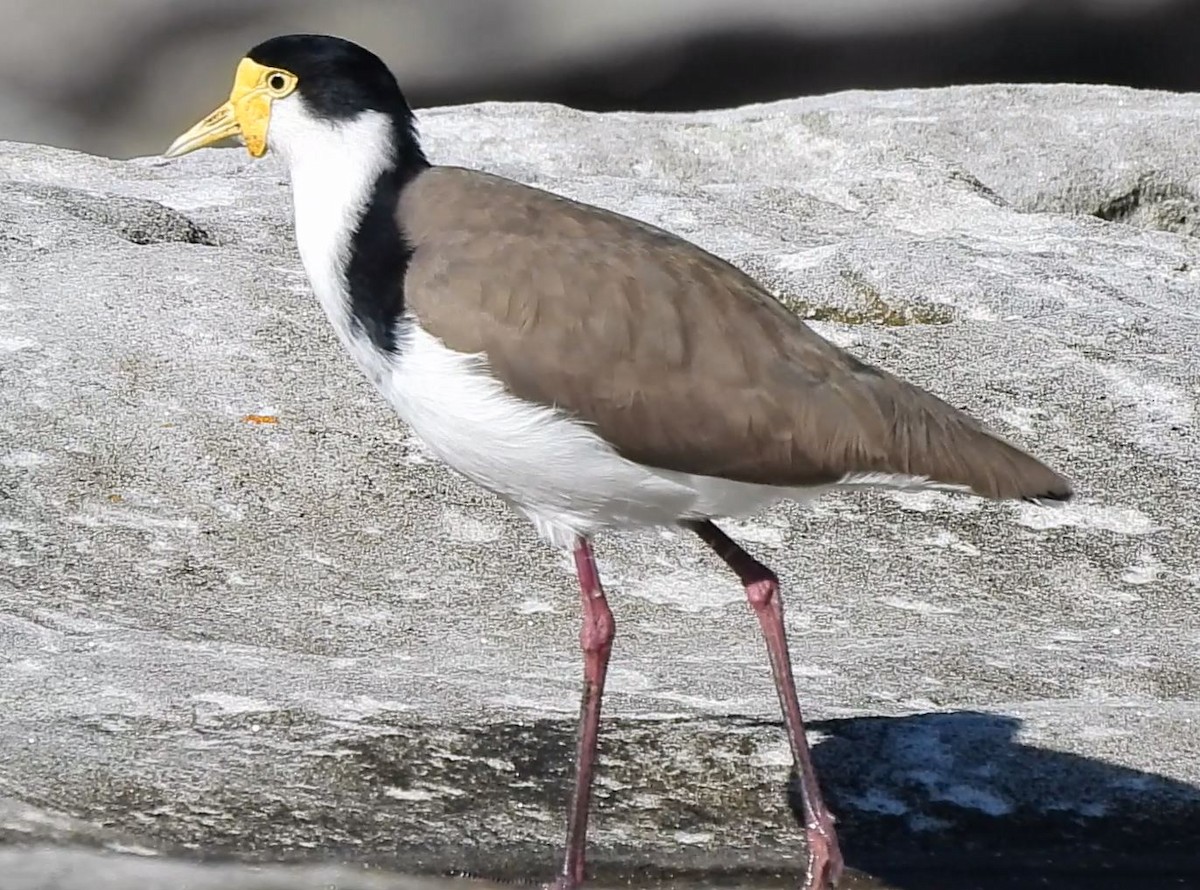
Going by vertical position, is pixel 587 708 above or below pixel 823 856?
above

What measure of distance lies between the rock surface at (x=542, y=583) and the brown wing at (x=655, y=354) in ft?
2.48

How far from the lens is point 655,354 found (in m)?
3.88

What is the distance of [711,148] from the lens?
30.8ft

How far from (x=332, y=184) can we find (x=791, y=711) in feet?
4.70

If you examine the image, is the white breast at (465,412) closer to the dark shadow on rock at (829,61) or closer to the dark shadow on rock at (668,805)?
the dark shadow on rock at (668,805)

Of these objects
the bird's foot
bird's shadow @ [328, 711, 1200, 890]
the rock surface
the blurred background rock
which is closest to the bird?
the bird's foot

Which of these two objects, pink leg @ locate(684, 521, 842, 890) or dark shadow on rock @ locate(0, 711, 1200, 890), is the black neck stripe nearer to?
pink leg @ locate(684, 521, 842, 890)

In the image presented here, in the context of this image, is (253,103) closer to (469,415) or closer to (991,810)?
(469,415)

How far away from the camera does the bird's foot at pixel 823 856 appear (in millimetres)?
3855

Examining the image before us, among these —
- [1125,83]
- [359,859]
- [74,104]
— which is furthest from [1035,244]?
[74,104]

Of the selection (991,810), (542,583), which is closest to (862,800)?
(991,810)

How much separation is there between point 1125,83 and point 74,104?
833 centimetres

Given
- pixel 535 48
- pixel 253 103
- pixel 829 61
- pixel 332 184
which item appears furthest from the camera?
pixel 829 61

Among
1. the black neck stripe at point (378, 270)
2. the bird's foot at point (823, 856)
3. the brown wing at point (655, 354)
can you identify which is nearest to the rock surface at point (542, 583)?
the bird's foot at point (823, 856)
